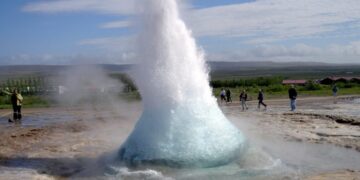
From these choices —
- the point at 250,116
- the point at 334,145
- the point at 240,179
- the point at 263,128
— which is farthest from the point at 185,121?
the point at 250,116

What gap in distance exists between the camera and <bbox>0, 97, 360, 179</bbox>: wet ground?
28.5ft

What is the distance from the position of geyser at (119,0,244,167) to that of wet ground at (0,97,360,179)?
28 cm

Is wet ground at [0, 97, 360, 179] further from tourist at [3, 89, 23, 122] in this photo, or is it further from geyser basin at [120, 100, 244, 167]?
tourist at [3, 89, 23, 122]

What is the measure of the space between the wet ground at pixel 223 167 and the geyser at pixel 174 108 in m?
0.28

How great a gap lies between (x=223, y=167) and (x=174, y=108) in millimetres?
1433

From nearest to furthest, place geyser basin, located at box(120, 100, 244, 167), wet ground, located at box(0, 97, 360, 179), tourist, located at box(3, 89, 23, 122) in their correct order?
wet ground, located at box(0, 97, 360, 179)
geyser basin, located at box(120, 100, 244, 167)
tourist, located at box(3, 89, 23, 122)

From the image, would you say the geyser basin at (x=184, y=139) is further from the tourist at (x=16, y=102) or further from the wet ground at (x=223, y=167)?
the tourist at (x=16, y=102)

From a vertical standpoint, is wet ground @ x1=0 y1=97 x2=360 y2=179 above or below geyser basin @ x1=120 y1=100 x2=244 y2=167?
below

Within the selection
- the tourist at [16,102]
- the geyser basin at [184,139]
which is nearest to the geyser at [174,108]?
the geyser basin at [184,139]

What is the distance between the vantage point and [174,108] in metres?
9.63

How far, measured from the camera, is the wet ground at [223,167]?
28.5ft

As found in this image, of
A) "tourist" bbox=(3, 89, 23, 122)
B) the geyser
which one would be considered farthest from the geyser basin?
"tourist" bbox=(3, 89, 23, 122)

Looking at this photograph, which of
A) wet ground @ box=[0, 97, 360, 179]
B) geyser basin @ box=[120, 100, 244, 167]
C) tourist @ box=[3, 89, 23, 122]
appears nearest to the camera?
wet ground @ box=[0, 97, 360, 179]

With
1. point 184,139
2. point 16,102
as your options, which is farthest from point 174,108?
point 16,102
